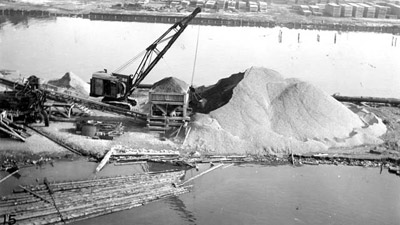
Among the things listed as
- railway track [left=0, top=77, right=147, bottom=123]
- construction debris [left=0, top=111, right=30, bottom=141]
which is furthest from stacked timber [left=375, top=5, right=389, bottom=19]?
construction debris [left=0, top=111, right=30, bottom=141]

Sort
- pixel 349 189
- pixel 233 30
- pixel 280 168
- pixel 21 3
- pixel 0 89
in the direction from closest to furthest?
pixel 349 189 → pixel 280 168 → pixel 0 89 → pixel 233 30 → pixel 21 3

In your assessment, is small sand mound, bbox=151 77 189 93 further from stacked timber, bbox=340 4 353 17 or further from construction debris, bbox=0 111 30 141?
stacked timber, bbox=340 4 353 17

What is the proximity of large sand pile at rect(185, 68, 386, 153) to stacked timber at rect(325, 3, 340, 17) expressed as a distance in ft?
118

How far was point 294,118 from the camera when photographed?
68.7 ft

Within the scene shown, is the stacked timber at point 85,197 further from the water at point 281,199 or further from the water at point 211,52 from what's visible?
the water at point 211,52

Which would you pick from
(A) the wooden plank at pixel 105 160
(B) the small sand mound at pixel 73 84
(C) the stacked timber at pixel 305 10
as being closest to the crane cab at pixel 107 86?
(B) the small sand mound at pixel 73 84

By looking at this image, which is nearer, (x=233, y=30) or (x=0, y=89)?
(x=0, y=89)

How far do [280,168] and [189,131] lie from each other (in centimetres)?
372

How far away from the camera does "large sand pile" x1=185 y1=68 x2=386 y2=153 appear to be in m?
19.8

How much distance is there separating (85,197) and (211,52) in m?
28.2

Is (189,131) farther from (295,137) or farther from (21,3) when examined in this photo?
(21,3)

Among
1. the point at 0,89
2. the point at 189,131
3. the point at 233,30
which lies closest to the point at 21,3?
the point at 233,30

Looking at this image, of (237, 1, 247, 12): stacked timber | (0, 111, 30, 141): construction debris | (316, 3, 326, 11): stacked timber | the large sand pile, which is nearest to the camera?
(0, 111, 30, 141): construction debris

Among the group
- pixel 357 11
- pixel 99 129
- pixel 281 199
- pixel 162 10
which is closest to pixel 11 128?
pixel 99 129
